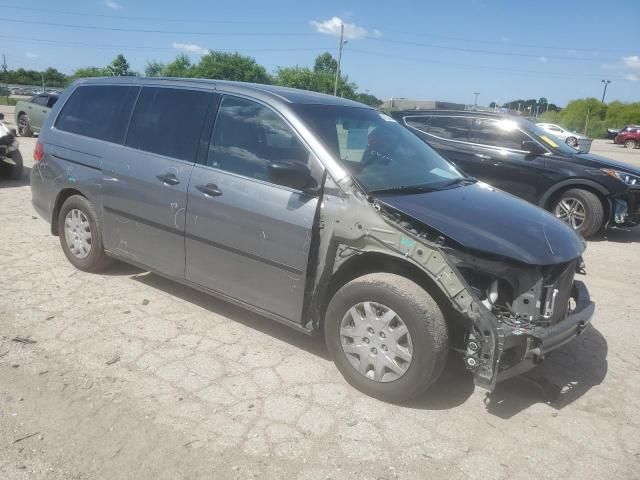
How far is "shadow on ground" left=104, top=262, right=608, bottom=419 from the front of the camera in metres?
3.33

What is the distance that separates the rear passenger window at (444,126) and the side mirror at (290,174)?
19.3 feet

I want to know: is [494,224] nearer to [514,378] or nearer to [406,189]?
[406,189]

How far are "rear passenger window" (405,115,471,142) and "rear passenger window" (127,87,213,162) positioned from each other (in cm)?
554

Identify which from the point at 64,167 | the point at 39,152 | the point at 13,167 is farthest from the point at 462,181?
the point at 13,167

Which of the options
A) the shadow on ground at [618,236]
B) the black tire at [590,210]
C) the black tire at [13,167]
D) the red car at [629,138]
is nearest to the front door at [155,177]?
the black tire at [590,210]

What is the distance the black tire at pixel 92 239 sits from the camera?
15.5 ft

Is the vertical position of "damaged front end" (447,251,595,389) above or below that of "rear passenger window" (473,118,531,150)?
below

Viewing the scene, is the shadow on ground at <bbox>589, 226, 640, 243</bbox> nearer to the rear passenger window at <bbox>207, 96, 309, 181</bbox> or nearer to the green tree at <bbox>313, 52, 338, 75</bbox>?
the rear passenger window at <bbox>207, 96, 309, 181</bbox>

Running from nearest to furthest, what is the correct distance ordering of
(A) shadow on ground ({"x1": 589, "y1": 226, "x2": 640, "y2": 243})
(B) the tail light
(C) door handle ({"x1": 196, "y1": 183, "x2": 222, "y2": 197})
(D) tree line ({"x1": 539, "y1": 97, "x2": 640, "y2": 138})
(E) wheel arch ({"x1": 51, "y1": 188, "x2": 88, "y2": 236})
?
(C) door handle ({"x1": 196, "y1": 183, "x2": 222, "y2": 197}) → (E) wheel arch ({"x1": 51, "y1": 188, "x2": 88, "y2": 236}) → (B) the tail light → (A) shadow on ground ({"x1": 589, "y1": 226, "x2": 640, "y2": 243}) → (D) tree line ({"x1": 539, "y1": 97, "x2": 640, "y2": 138})

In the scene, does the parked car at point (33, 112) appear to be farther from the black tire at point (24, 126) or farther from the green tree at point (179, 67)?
the green tree at point (179, 67)

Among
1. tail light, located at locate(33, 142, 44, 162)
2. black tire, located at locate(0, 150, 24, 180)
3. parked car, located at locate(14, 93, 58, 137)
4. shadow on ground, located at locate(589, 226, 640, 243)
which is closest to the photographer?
tail light, located at locate(33, 142, 44, 162)

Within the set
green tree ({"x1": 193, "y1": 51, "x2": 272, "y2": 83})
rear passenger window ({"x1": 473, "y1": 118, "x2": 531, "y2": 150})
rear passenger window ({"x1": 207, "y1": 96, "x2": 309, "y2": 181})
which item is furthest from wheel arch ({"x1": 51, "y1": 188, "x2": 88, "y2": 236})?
green tree ({"x1": 193, "y1": 51, "x2": 272, "y2": 83})

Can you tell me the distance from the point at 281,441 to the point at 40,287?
3039mm

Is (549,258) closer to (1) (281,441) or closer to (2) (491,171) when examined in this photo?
(1) (281,441)
